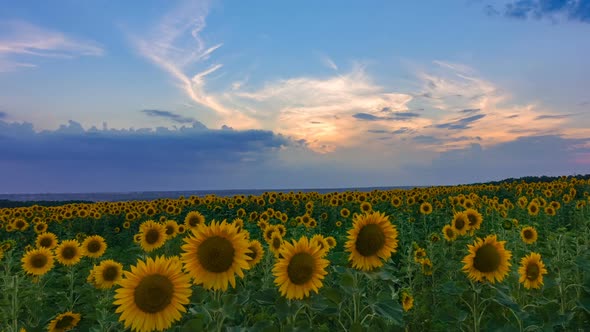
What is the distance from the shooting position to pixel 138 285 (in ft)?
10.9

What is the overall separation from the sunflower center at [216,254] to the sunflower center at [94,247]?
6.52 meters

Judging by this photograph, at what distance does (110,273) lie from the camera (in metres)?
6.01

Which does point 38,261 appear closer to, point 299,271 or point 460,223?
point 299,271

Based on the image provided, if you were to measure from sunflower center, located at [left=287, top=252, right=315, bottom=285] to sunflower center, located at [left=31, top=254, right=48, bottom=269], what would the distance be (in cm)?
657

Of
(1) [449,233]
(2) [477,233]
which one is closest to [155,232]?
(1) [449,233]

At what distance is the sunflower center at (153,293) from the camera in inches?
128

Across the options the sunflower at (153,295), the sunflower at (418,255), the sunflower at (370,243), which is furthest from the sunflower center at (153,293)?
the sunflower at (418,255)

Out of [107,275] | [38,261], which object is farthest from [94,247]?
[107,275]

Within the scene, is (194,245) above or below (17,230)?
above

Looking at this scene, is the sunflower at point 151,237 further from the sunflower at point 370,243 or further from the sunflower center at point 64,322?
the sunflower at point 370,243

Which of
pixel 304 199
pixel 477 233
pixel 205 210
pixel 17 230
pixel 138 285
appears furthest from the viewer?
pixel 304 199

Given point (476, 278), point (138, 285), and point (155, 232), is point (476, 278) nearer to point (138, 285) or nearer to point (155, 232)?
point (138, 285)

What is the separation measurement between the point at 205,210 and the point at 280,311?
18.5m

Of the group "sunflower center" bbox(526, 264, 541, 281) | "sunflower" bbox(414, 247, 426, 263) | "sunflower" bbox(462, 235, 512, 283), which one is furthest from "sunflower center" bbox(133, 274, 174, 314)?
"sunflower" bbox(414, 247, 426, 263)
